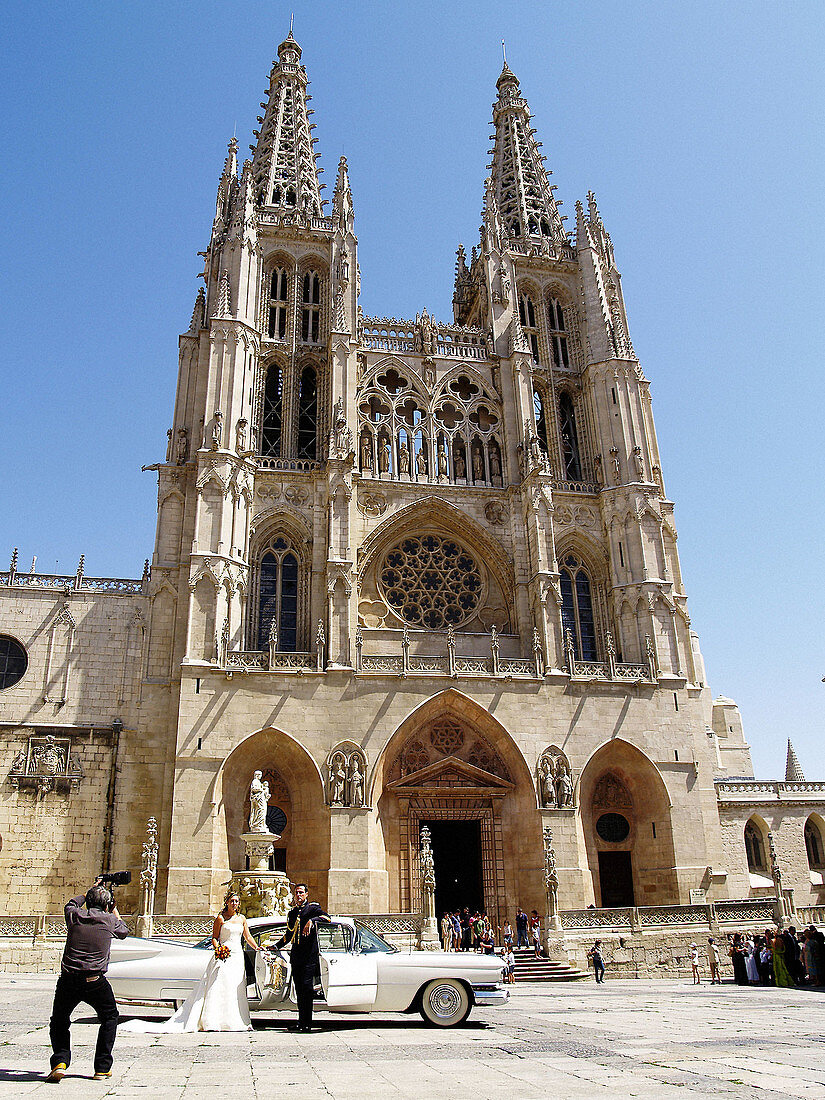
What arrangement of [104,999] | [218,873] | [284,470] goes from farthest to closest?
[284,470], [218,873], [104,999]

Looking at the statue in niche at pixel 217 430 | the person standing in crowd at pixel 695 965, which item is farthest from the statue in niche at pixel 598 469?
the person standing in crowd at pixel 695 965

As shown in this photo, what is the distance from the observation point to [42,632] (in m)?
24.6

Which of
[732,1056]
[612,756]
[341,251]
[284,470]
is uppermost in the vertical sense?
[341,251]

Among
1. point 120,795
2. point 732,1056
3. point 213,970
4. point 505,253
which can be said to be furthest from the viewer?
point 505,253

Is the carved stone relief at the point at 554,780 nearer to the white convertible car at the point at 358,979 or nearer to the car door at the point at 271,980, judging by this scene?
the white convertible car at the point at 358,979

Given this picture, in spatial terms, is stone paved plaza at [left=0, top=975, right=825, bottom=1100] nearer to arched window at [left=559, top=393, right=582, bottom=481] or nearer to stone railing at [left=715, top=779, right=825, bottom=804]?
stone railing at [left=715, top=779, right=825, bottom=804]

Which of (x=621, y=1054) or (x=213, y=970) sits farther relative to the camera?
(x=213, y=970)

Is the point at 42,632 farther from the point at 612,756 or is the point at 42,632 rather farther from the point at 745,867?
the point at 745,867

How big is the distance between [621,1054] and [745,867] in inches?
972

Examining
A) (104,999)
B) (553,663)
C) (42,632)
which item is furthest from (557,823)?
(104,999)

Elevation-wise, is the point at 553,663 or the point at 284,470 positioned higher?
the point at 284,470

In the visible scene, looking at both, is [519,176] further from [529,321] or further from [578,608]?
[578,608]

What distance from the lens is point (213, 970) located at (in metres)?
7.62

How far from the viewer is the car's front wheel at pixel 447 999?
27.3ft
